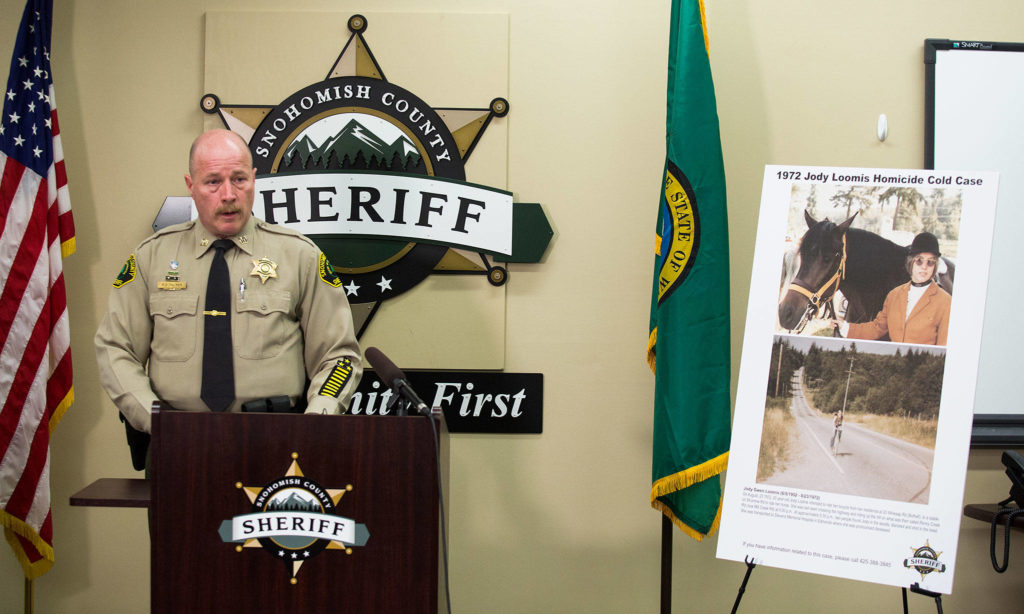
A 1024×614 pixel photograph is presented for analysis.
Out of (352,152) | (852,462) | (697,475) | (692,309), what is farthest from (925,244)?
(352,152)

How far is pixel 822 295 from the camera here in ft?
5.24

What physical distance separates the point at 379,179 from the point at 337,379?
2.79 ft

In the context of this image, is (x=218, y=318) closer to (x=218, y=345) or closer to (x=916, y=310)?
(x=218, y=345)

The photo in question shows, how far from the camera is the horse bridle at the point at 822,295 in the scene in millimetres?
1589

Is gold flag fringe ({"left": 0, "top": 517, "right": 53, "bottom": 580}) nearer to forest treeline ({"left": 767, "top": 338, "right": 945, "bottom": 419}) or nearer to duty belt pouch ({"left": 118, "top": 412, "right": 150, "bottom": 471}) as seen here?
duty belt pouch ({"left": 118, "top": 412, "right": 150, "bottom": 471})

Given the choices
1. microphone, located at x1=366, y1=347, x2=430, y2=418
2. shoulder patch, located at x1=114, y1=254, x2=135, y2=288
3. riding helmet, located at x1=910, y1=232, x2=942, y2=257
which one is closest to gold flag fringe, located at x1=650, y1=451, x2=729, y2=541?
riding helmet, located at x1=910, y1=232, x2=942, y2=257

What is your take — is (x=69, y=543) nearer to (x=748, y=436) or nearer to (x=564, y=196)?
(x=564, y=196)

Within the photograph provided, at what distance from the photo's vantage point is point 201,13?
2.45 meters

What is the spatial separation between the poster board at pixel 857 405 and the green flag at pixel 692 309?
1.23 ft

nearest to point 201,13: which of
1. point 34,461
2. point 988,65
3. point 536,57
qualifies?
point 536,57

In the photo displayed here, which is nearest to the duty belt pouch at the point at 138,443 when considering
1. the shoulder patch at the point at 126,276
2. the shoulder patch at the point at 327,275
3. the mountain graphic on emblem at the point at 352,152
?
the shoulder patch at the point at 126,276

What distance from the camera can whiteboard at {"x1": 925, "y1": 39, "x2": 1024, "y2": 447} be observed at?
238cm

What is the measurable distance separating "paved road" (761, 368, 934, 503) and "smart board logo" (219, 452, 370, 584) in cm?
90

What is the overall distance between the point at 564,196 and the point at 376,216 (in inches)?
24.5
